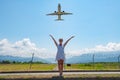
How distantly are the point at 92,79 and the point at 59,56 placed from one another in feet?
6.08

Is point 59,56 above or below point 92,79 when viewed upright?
above

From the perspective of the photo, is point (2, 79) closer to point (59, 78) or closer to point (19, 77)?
point (19, 77)

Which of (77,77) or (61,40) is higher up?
(61,40)

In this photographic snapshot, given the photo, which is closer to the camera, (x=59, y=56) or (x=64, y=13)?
(x=59, y=56)

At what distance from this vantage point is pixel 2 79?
56.1 ft

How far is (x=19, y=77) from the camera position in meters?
17.4

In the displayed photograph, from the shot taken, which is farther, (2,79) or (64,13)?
(64,13)

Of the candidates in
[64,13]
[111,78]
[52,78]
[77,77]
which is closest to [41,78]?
[52,78]

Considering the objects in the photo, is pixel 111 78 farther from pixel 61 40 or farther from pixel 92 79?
pixel 61 40

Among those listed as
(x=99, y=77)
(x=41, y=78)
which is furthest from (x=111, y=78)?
(x=41, y=78)

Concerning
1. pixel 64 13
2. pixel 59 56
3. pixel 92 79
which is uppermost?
pixel 64 13

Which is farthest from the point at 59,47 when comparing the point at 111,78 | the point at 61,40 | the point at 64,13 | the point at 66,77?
the point at 64,13

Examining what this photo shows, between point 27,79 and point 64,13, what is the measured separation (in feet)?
98.0

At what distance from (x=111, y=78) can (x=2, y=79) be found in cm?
488
